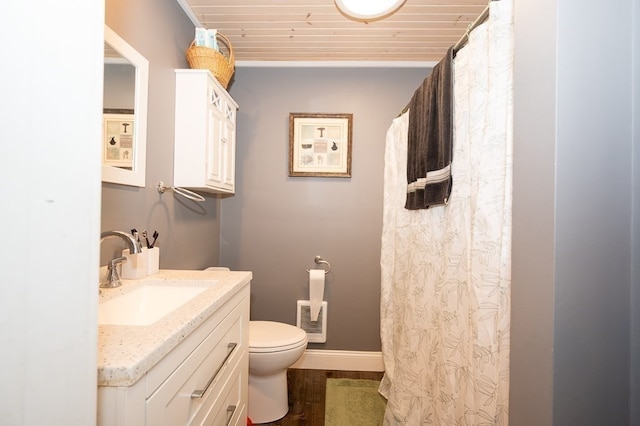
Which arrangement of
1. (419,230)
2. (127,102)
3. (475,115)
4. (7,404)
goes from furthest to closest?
(419,230) < (127,102) < (475,115) < (7,404)

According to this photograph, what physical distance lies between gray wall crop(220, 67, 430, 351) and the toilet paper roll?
0.12 meters

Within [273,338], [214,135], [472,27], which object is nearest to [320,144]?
[214,135]

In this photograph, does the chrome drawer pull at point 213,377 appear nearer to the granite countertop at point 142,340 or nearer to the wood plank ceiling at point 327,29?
the granite countertop at point 142,340

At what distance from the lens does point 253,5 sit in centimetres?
152

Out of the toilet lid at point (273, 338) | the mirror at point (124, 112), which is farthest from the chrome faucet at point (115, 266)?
the toilet lid at point (273, 338)

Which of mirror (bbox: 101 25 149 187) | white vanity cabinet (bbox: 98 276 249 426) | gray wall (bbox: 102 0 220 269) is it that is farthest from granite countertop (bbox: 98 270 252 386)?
mirror (bbox: 101 25 149 187)

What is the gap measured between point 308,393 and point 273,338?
0.62 metres

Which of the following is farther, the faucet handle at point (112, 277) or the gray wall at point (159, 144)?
the gray wall at point (159, 144)

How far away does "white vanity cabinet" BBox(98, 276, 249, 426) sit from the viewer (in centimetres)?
47

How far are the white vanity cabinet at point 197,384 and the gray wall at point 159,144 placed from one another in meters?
0.56

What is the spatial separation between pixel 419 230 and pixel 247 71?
1795 mm

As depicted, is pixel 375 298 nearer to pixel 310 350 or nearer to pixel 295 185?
pixel 310 350

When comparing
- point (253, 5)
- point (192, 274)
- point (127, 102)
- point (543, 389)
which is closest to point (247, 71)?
point (253, 5)

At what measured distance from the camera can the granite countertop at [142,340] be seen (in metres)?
0.46
